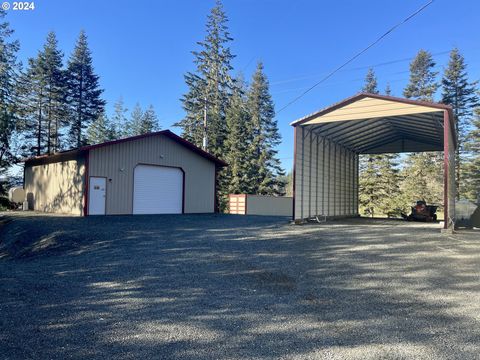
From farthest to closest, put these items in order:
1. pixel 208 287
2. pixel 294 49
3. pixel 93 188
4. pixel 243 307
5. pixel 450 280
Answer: pixel 294 49
pixel 93 188
pixel 450 280
pixel 208 287
pixel 243 307

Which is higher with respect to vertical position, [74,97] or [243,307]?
[74,97]

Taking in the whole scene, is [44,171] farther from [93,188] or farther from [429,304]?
[429,304]

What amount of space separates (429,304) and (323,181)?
1181 cm

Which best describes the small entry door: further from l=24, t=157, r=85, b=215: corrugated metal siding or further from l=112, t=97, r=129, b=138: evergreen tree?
l=112, t=97, r=129, b=138: evergreen tree

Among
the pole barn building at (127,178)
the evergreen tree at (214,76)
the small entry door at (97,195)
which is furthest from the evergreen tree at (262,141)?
the small entry door at (97,195)

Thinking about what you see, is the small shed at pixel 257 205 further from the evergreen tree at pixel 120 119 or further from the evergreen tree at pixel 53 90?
the evergreen tree at pixel 120 119

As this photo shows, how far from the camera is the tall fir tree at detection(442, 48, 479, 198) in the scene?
33281mm

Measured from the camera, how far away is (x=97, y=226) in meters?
11.5

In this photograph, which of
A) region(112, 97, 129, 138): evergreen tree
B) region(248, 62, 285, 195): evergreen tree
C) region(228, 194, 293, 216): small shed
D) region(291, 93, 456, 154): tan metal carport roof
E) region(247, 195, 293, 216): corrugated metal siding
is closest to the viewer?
region(291, 93, 456, 154): tan metal carport roof

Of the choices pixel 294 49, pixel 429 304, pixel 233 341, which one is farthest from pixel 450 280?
pixel 294 49

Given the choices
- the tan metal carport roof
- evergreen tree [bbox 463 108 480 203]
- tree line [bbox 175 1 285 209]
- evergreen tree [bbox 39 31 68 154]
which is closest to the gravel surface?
the tan metal carport roof

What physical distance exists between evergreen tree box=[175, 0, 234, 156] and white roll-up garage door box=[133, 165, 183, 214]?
49.5 ft

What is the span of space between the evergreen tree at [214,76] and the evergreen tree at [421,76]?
18727 mm

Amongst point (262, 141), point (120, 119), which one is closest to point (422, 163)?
point (262, 141)
